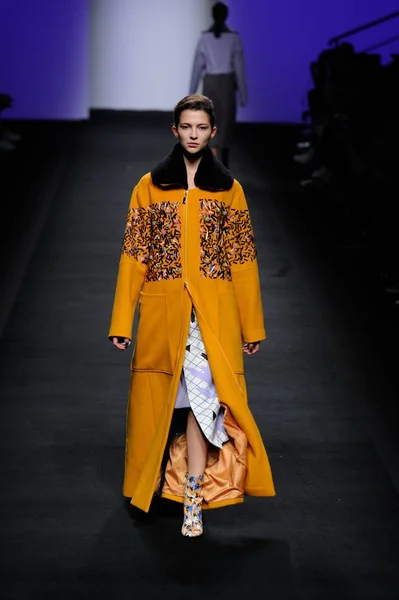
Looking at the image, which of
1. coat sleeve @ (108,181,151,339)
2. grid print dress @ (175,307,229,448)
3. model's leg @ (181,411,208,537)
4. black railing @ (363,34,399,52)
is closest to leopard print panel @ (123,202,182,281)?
coat sleeve @ (108,181,151,339)

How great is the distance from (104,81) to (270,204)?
6855mm

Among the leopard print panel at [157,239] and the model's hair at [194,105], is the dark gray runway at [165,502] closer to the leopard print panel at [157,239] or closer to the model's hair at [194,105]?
the leopard print panel at [157,239]

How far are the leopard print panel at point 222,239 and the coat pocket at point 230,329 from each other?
0.07 m

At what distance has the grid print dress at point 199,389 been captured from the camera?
3646 mm

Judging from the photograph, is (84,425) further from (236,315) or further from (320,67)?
(320,67)

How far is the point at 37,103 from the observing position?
50.9 ft

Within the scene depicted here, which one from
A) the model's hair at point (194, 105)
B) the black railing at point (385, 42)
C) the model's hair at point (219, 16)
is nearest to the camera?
the model's hair at point (194, 105)

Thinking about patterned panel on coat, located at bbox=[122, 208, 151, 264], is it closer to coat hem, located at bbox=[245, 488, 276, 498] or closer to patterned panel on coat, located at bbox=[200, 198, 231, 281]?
patterned panel on coat, located at bbox=[200, 198, 231, 281]

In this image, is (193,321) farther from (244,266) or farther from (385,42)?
(385,42)

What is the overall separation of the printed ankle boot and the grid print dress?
132mm

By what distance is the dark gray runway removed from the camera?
11.0 ft

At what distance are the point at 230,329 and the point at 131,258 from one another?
354 mm

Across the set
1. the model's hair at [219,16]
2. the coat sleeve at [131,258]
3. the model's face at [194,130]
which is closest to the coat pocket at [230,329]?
the coat sleeve at [131,258]

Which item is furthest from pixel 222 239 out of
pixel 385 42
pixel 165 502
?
pixel 385 42
